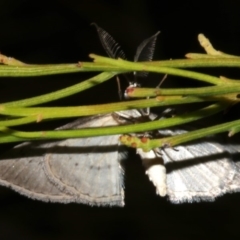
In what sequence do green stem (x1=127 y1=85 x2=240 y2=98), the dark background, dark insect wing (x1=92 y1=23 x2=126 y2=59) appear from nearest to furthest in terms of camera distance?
green stem (x1=127 y1=85 x2=240 y2=98)
dark insect wing (x1=92 y1=23 x2=126 y2=59)
the dark background

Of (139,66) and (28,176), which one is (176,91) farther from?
(28,176)

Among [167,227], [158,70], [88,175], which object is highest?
[167,227]

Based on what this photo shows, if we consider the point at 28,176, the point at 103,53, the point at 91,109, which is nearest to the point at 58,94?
the point at 91,109

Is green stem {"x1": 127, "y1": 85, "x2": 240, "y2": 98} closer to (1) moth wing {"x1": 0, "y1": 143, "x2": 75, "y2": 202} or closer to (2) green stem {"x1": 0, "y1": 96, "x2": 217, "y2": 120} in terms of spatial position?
(2) green stem {"x1": 0, "y1": 96, "x2": 217, "y2": 120}

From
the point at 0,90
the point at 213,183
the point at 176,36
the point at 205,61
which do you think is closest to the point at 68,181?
the point at 213,183

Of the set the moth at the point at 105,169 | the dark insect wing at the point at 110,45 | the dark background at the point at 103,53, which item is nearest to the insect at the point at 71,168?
the moth at the point at 105,169

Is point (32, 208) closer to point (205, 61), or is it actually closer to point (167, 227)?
point (167, 227)

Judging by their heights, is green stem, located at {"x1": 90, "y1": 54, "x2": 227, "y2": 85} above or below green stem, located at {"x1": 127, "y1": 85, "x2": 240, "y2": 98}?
above

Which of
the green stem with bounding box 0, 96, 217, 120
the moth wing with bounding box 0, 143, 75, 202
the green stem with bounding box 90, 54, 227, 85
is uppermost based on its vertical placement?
the moth wing with bounding box 0, 143, 75, 202

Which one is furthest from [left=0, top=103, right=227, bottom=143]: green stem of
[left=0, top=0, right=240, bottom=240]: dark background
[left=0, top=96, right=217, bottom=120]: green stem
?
[left=0, top=0, right=240, bottom=240]: dark background
